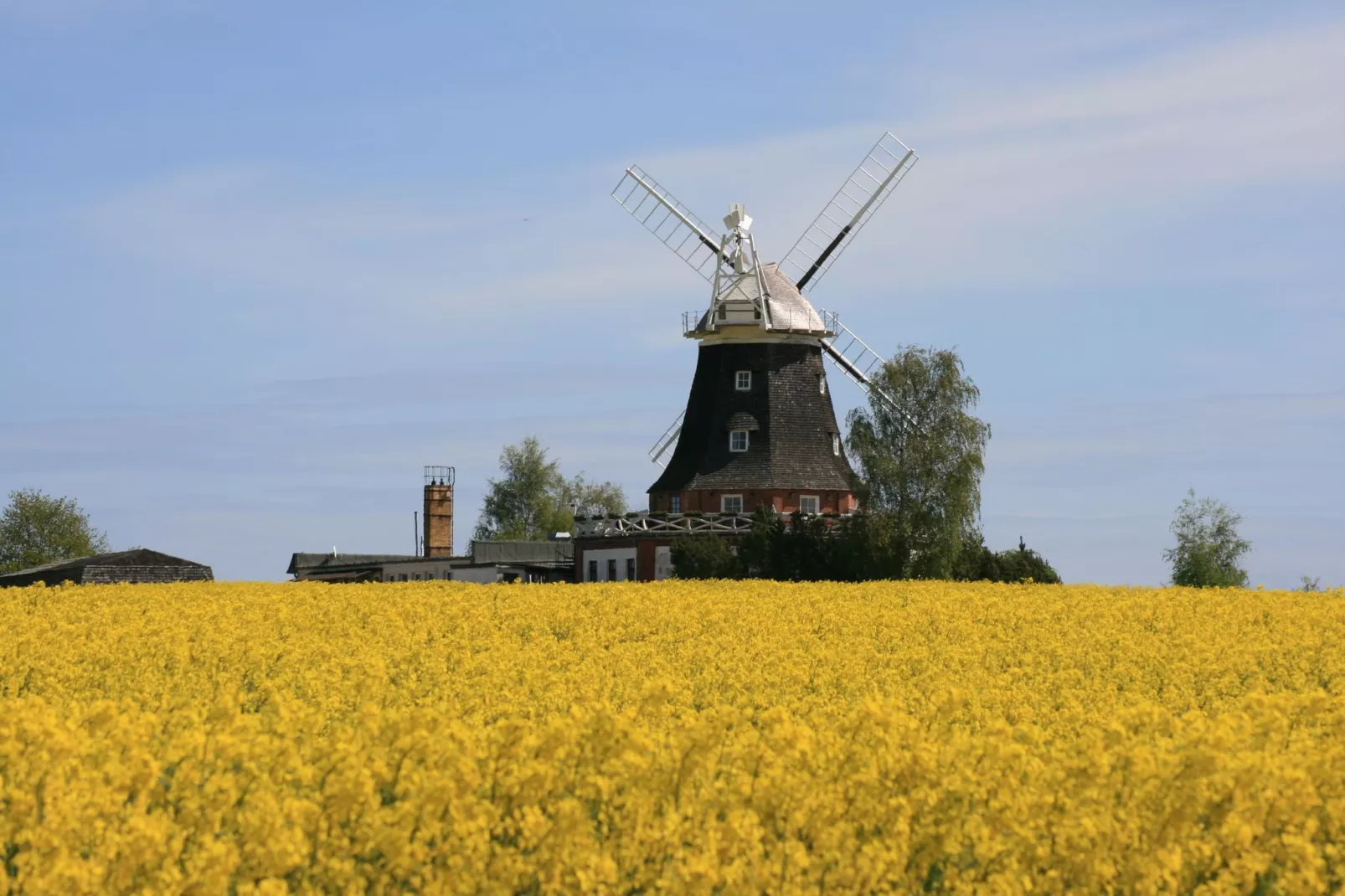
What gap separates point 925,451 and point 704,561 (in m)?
12.6

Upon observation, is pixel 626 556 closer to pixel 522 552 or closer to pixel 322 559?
pixel 522 552

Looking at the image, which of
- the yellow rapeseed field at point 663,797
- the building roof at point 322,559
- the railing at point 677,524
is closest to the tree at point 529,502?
the building roof at point 322,559

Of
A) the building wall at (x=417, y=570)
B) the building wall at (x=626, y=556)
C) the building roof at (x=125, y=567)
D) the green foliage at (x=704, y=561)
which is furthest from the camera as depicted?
the building wall at (x=417, y=570)

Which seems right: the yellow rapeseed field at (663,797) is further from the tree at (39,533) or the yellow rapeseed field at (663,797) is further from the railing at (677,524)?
the tree at (39,533)

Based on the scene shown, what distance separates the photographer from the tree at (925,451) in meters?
62.3

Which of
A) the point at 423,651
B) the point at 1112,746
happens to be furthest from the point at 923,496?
the point at 1112,746

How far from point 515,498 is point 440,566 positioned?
30426 mm

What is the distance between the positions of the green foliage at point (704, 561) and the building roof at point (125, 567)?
25540 millimetres

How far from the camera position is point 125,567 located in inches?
2714

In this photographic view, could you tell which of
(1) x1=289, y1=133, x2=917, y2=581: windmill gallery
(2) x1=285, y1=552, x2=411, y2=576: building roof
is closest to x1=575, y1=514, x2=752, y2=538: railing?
(1) x1=289, y1=133, x2=917, y2=581: windmill gallery

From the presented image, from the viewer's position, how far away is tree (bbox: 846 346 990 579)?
6231cm

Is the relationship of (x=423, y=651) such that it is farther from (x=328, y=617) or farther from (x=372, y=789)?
(x=372, y=789)

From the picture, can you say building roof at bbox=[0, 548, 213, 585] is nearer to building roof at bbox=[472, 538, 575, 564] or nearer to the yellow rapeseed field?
building roof at bbox=[472, 538, 575, 564]

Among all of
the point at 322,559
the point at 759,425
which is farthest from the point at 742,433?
the point at 322,559
